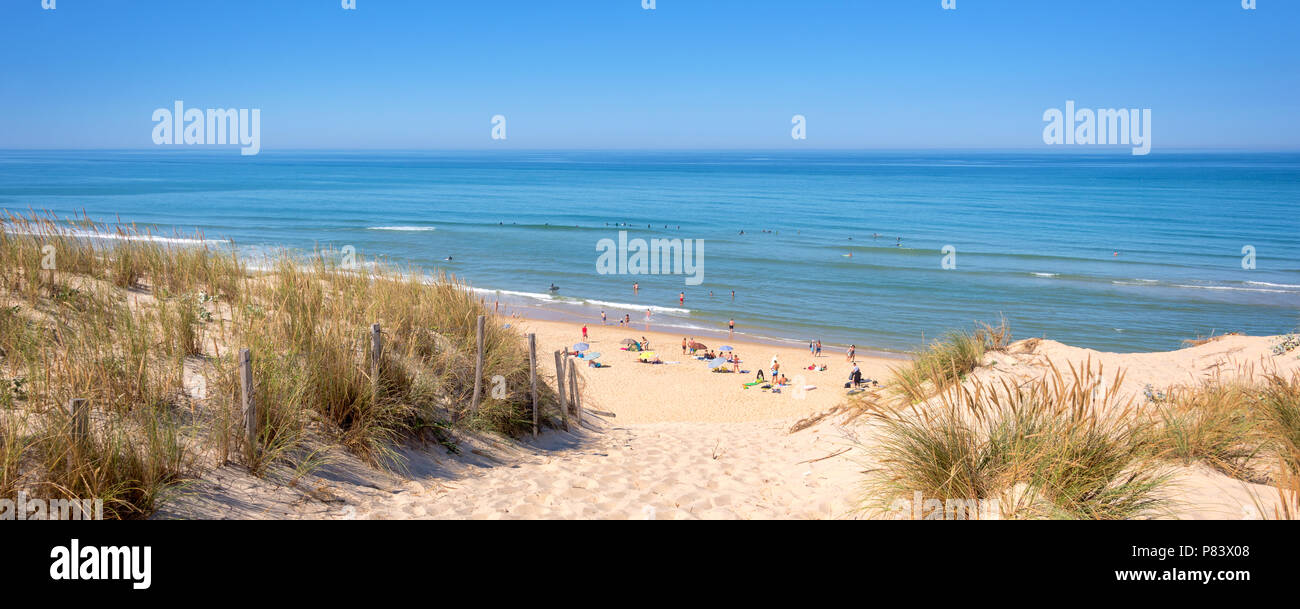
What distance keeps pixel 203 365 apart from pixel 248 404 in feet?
6.02

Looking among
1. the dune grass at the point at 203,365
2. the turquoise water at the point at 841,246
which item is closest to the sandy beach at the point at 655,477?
the dune grass at the point at 203,365

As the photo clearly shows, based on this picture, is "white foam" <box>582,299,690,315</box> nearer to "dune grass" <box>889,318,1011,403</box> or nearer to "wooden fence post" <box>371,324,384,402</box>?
"dune grass" <box>889,318,1011,403</box>

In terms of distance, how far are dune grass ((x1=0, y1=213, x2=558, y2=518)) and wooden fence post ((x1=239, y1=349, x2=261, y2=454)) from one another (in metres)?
0.06

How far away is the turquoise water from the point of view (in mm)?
27359

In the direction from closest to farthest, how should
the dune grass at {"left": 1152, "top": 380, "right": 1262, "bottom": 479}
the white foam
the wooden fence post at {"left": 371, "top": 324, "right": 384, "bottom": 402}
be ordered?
the dune grass at {"left": 1152, "top": 380, "right": 1262, "bottom": 479} < the wooden fence post at {"left": 371, "top": 324, "right": 384, "bottom": 402} < the white foam

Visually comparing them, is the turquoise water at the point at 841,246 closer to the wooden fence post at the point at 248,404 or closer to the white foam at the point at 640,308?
the white foam at the point at 640,308

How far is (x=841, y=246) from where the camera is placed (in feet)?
145

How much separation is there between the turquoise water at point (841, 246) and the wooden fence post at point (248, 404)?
21822 mm

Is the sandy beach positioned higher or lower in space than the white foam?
lower

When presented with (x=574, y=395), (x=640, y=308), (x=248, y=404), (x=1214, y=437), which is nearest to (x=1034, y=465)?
(x=1214, y=437)

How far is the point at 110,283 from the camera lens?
9.16 metres

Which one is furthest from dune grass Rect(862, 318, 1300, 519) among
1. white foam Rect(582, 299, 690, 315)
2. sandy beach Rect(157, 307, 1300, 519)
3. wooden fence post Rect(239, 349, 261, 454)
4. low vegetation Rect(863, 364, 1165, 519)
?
white foam Rect(582, 299, 690, 315)

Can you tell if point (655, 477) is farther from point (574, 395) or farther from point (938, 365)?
point (938, 365)
